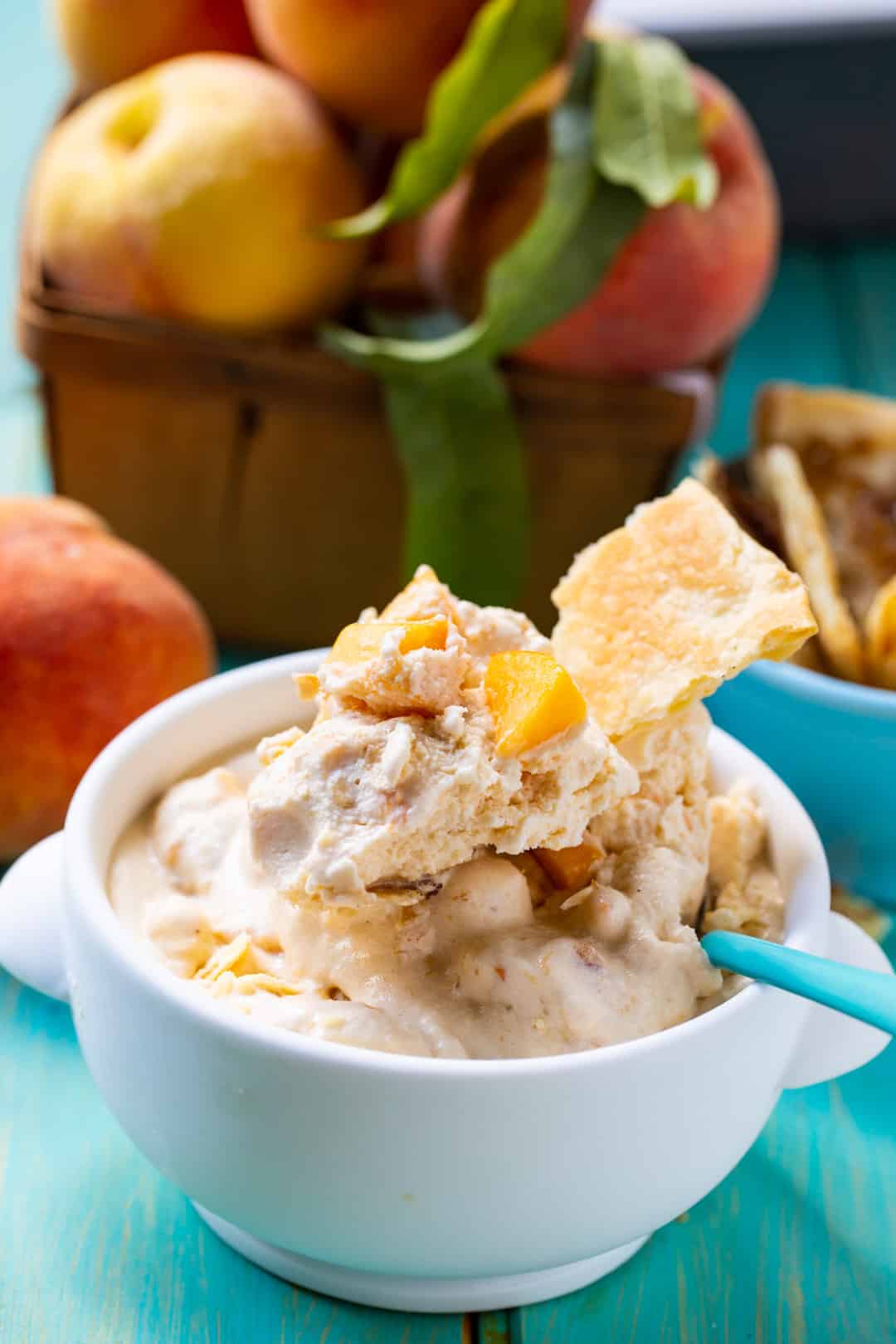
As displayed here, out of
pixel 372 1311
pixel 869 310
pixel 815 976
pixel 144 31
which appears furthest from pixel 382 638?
pixel 869 310

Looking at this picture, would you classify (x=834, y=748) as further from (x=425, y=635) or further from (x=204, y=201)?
(x=204, y=201)

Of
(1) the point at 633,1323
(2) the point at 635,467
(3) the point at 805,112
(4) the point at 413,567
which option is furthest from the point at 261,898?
(3) the point at 805,112

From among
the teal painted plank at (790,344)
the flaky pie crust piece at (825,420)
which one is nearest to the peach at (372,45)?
the flaky pie crust piece at (825,420)

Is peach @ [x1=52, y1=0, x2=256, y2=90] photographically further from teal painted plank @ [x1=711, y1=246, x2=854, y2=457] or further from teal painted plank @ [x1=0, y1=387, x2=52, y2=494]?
teal painted plank @ [x1=711, y1=246, x2=854, y2=457]

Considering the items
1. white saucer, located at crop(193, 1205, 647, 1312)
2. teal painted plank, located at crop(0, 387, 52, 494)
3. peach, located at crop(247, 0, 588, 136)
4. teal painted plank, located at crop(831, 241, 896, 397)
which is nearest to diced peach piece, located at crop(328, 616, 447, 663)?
white saucer, located at crop(193, 1205, 647, 1312)

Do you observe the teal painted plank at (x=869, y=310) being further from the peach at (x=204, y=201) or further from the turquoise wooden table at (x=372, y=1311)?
the turquoise wooden table at (x=372, y=1311)
